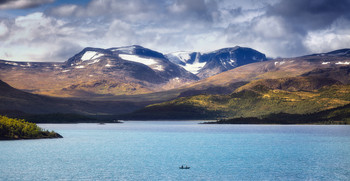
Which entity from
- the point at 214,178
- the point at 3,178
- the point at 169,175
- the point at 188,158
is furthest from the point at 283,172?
the point at 3,178

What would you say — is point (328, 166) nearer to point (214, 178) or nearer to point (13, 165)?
point (214, 178)

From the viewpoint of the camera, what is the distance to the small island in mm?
133075

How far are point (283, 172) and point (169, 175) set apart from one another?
1947cm

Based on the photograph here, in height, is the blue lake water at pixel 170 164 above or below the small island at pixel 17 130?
below

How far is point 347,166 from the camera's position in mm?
81625

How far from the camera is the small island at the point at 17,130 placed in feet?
437

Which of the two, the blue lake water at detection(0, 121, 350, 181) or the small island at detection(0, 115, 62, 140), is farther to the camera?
the small island at detection(0, 115, 62, 140)

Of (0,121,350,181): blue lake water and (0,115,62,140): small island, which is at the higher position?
(0,115,62,140): small island

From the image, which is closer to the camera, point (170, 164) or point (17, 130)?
point (170, 164)

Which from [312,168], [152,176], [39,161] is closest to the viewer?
[152,176]

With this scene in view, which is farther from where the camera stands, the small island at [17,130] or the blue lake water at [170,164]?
the small island at [17,130]

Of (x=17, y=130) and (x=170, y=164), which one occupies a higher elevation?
(x=17, y=130)

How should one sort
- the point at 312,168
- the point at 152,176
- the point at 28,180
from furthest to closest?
the point at 312,168
the point at 152,176
the point at 28,180

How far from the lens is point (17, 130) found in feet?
461
